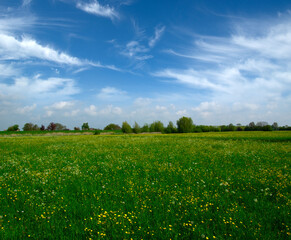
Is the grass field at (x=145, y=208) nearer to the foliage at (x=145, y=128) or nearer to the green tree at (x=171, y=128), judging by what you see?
the green tree at (x=171, y=128)

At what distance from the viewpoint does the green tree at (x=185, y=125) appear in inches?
3524

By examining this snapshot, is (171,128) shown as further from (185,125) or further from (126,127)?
(126,127)

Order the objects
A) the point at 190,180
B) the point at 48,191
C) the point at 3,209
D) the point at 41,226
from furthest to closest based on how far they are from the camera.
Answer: the point at 190,180 < the point at 48,191 < the point at 3,209 < the point at 41,226

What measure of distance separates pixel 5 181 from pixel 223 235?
28.9 ft

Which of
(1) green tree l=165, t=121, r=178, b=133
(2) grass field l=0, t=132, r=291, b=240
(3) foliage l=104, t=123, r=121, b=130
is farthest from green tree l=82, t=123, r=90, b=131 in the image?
(2) grass field l=0, t=132, r=291, b=240

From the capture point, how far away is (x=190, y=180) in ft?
24.3

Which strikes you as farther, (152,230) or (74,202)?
(74,202)

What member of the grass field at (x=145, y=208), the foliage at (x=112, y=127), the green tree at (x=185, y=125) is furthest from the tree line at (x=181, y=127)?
the grass field at (x=145, y=208)

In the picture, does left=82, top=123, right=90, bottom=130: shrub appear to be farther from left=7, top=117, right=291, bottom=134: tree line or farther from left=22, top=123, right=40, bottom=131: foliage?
left=22, top=123, right=40, bottom=131: foliage

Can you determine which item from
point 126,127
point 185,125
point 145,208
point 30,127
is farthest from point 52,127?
point 145,208

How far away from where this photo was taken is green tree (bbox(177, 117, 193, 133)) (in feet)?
294

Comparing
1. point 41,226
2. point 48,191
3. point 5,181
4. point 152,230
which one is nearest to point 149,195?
point 152,230

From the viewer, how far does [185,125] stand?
89625 mm

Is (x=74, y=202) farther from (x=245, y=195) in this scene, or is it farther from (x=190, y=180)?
(x=245, y=195)
